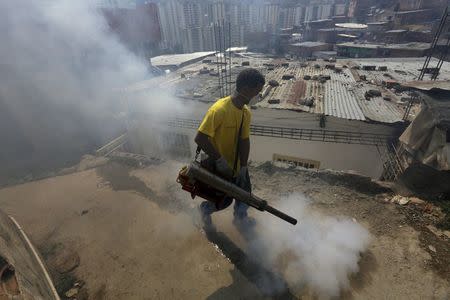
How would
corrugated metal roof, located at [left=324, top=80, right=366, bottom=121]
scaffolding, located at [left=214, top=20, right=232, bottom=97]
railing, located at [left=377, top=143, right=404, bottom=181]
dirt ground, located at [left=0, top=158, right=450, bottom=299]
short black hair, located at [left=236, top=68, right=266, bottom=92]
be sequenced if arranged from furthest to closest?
scaffolding, located at [left=214, top=20, right=232, bottom=97] < corrugated metal roof, located at [left=324, top=80, right=366, bottom=121] < railing, located at [left=377, top=143, right=404, bottom=181] < dirt ground, located at [left=0, top=158, right=450, bottom=299] < short black hair, located at [left=236, top=68, right=266, bottom=92]

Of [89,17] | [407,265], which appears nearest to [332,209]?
[407,265]

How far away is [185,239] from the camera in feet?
12.4

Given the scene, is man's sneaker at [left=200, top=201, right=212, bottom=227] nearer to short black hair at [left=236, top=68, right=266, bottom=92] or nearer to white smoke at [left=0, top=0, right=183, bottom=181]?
short black hair at [left=236, top=68, right=266, bottom=92]

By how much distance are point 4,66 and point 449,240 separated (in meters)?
12.3

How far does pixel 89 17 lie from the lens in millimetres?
12883

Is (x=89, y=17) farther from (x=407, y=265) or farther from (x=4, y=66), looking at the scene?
(x=407, y=265)

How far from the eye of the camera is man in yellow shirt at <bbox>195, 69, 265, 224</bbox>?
2568 mm

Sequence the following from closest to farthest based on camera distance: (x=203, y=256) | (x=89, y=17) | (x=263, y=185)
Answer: (x=203, y=256) < (x=263, y=185) < (x=89, y=17)

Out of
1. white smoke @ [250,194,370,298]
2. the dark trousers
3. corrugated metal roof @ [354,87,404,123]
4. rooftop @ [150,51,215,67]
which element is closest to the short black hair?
the dark trousers

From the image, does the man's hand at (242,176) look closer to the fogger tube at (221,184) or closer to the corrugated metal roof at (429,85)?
the fogger tube at (221,184)

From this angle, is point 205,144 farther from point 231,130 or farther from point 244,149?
point 244,149

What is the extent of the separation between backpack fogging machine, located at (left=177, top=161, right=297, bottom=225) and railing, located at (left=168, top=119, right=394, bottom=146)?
6714 millimetres

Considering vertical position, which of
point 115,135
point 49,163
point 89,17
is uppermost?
point 89,17

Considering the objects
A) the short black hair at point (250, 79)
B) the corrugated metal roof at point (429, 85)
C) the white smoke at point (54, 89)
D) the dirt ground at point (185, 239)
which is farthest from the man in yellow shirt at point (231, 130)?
the white smoke at point (54, 89)
